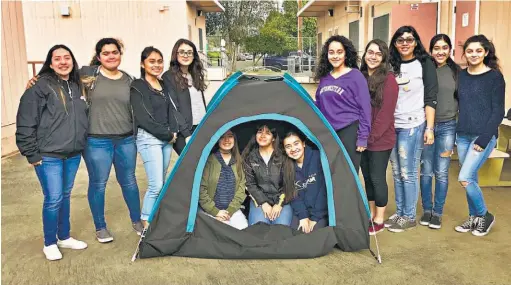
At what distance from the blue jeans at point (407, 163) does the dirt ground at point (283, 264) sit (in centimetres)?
25

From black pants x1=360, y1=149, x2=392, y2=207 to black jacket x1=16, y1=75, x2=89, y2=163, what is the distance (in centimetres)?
204

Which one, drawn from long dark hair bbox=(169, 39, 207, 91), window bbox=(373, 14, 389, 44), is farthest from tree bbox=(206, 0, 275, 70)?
long dark hair bbox=(169, 39, 207, 91)

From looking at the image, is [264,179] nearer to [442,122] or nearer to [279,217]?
[279,217]

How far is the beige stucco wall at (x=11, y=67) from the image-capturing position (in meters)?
6.88

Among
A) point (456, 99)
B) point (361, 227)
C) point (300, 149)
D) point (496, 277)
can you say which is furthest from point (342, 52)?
point (496, 277)

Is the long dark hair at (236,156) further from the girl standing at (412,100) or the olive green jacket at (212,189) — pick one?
the girl standing at (412,100)

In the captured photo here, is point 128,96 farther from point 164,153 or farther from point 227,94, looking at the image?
point 227,94

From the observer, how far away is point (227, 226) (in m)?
3.22

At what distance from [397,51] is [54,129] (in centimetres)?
250

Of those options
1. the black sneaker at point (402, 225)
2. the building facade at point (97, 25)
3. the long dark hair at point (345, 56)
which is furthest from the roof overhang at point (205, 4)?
the black sneaker at point (402, 225)

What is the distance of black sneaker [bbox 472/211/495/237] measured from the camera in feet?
11.7

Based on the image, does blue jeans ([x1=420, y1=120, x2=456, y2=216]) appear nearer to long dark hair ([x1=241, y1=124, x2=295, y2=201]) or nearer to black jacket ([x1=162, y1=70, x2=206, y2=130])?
Result: long dark hair ([x1=241, y1=124, x2=295, y2=201])

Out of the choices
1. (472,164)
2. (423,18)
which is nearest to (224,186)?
(472,164)

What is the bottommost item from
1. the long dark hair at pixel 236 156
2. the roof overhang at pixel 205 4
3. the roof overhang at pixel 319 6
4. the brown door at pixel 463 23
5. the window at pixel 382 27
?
the long dark hair at pixel 236 156
